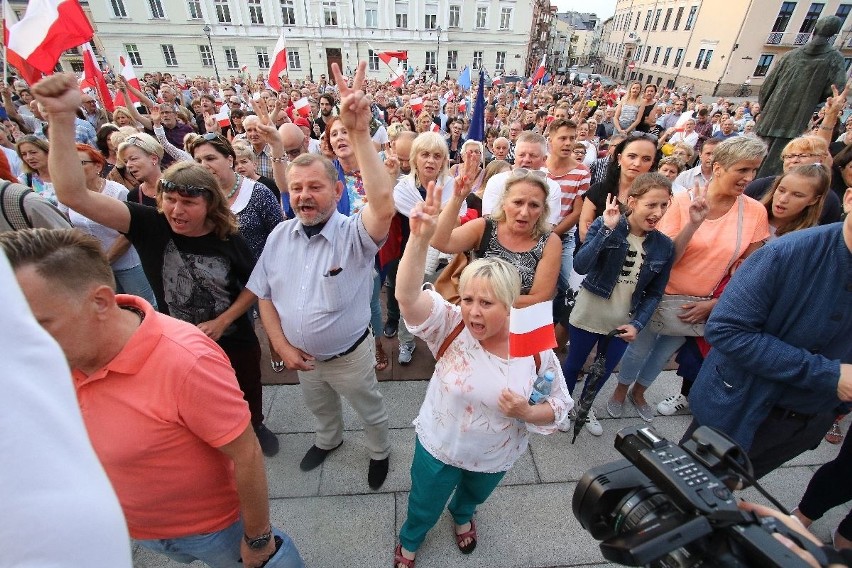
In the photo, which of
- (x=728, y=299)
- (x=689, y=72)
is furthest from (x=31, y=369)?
(x=689, y=72)

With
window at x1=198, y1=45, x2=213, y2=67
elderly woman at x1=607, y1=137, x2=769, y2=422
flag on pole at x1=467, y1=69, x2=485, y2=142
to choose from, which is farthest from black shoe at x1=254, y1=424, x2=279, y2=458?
window at x1=198, y1=45, x2=213, y2=67

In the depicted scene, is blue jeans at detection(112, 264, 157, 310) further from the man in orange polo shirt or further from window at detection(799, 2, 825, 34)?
window at detection(799, 2, 825, 34)

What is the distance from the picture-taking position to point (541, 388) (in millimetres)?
1780

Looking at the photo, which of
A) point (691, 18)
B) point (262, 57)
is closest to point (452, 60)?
point (262, 57)

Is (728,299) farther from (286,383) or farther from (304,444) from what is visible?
(286,383)

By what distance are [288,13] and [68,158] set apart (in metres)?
43.2

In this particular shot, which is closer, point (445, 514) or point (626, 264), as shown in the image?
point (445, 514)

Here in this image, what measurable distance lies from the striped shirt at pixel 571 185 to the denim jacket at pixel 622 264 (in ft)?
4.56

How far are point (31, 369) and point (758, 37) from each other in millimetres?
45482

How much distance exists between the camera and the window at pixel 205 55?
3597cm

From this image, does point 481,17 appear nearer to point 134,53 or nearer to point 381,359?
point 134,53

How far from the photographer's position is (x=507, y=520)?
2490mm

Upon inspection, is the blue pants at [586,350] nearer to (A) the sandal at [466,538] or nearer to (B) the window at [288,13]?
(A) the sandal at [466,538]

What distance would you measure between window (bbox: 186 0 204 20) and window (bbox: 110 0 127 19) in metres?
5.19
